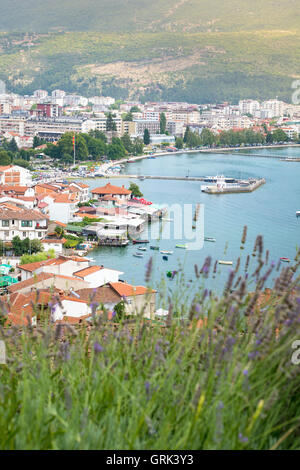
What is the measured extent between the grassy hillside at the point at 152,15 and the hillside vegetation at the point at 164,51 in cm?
10

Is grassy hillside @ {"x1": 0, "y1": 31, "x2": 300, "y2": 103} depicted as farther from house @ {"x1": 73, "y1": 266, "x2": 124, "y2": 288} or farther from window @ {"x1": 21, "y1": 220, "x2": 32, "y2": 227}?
house @ {"x1": 73, "y1": 266, "x2": 124, "y2": 288}

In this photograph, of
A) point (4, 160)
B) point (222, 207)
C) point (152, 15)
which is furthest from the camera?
point (152, 15)

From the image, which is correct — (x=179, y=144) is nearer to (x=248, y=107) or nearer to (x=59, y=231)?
(x=59, y=231)

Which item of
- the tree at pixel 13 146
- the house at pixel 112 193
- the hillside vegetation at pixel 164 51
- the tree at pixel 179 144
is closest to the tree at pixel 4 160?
the tree at pixel 13 146

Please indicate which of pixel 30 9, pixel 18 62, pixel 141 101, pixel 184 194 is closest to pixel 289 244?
pixel 184 194

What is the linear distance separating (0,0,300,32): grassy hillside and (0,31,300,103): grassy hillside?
5485 mm

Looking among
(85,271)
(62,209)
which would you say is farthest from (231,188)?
(85,271)

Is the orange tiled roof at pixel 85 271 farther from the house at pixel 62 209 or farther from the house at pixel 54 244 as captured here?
the house at pixel 62 209

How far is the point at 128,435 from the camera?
24.8 inches

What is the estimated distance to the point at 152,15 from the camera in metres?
69.8

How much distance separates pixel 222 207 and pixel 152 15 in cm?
6294

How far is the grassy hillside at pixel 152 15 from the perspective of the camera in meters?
65.1

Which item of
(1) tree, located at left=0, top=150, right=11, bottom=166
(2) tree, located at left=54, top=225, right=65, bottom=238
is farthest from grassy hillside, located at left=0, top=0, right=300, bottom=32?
(2) tree, located at left=54, top=225, right=65, bottom=238
